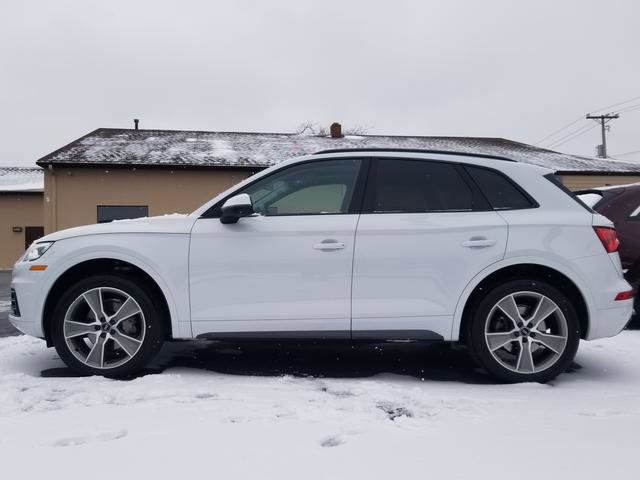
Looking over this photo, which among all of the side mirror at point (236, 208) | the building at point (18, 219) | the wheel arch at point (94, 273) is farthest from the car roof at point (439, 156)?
the building at point (18, 219)

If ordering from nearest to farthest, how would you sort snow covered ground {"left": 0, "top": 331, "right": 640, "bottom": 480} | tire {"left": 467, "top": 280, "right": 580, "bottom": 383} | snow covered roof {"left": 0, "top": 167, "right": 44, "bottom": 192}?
snow covered ground {"left": 0, "top": 331, "right": 640, "bottom": 480} < tire {"left": 467, "top": 280, "right": 580, "bottom": 383} < snow covered roof {"left": 0, "top": 167, "right": 44, "bottom": 192}

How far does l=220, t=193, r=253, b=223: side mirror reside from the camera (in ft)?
12.3

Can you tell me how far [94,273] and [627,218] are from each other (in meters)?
5.36

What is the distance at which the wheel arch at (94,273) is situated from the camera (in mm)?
3918

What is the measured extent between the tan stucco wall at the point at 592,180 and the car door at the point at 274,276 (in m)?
18.4

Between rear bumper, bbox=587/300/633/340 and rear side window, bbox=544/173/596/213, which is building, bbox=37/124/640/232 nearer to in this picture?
rear side window, bbox=544/173/596/213

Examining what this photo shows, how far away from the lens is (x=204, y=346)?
5.16 m

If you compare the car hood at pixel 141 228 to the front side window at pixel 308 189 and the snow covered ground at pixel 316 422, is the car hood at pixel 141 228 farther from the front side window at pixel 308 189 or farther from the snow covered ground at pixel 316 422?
the snow covered ground at pixel 316 422

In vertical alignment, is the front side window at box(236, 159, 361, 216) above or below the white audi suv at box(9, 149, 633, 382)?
above

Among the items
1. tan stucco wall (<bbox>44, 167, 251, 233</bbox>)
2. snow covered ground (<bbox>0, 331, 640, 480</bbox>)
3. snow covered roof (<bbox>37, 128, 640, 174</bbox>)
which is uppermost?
snow covered roof (<bbox>37, 128, 640, 174</bbox>)

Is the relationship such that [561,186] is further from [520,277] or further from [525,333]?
[525,333]

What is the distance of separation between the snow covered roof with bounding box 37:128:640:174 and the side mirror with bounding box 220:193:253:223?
12440mm

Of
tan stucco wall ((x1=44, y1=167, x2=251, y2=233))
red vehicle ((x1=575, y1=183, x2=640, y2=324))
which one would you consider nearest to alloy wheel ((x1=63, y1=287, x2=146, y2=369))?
red vehicle ((x1=575, y1=183, x2=640, y2=324))

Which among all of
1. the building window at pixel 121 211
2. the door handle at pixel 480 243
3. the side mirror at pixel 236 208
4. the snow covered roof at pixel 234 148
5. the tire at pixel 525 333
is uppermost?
the snow covered roof at pixel 234 148
